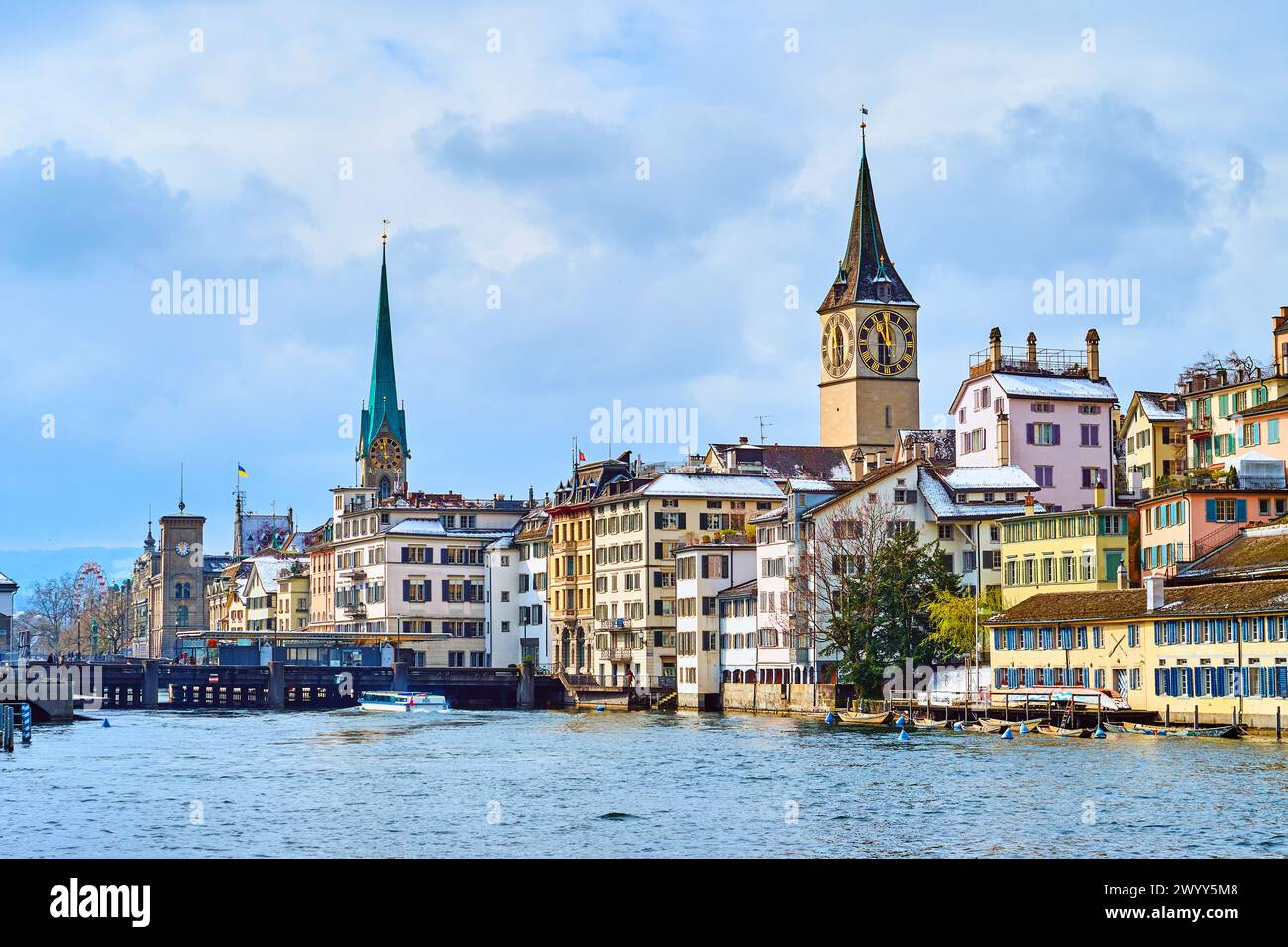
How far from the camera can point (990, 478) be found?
397ft

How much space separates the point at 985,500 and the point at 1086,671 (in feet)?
96.3

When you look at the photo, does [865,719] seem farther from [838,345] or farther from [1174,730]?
[838,345]

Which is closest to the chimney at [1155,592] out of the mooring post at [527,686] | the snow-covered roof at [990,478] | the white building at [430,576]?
the snow-covered roof at [990,478]

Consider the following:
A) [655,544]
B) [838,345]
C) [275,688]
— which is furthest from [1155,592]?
[838,345]

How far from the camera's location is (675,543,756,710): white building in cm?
12631

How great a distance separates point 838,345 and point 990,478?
46.3 meters

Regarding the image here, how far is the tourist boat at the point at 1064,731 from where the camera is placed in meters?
80.9

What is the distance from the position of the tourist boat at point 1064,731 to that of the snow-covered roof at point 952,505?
30.9 m

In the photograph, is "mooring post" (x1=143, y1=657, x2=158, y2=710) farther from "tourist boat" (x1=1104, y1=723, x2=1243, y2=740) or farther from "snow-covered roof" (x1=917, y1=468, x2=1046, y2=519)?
"tourist boat" (x1=1104, y1=723, x2=1243, y2=740)

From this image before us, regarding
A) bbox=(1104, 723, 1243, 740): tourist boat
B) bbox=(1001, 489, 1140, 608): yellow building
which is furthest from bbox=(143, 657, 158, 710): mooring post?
bbox=(1104, 723, 1243, 740): tourist boat

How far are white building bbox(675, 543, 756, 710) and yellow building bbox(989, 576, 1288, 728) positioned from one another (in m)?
30.4

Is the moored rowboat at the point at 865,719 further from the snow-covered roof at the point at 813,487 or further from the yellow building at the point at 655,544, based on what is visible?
the yellow building at the point at 655,544
